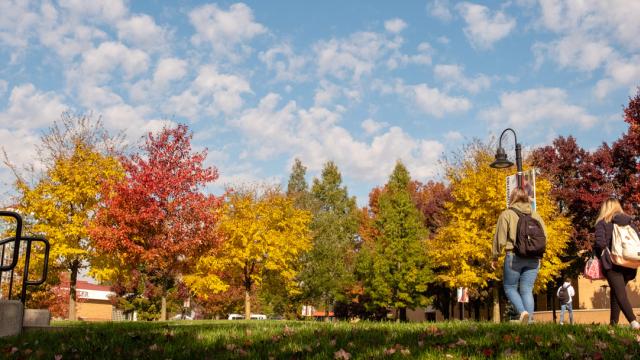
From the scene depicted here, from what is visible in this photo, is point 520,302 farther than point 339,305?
No

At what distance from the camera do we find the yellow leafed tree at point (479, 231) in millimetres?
27891

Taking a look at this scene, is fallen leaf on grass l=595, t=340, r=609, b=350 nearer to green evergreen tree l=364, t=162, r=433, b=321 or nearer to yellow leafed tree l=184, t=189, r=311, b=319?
yellow leafed tree l=184, t=189, r=311, b=319

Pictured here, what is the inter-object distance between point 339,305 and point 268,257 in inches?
833

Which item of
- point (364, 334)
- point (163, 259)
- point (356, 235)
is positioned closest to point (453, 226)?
point (163, 259)

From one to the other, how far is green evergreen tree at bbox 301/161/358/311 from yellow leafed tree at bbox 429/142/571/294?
17.0 m

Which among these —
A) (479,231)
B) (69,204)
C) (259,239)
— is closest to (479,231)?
(479,231)

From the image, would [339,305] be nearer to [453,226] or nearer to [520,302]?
[453,226]

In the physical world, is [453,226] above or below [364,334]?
above

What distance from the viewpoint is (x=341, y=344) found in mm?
5945

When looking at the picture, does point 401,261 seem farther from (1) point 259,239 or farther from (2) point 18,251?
(2) point 18,251

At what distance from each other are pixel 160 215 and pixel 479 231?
15.9 metres

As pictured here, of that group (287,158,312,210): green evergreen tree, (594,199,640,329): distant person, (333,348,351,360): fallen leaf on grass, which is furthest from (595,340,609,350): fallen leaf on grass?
(287,158,312,210): green evergreen tree

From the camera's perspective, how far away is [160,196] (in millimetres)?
23031

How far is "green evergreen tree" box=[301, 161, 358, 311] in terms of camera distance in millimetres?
49156
